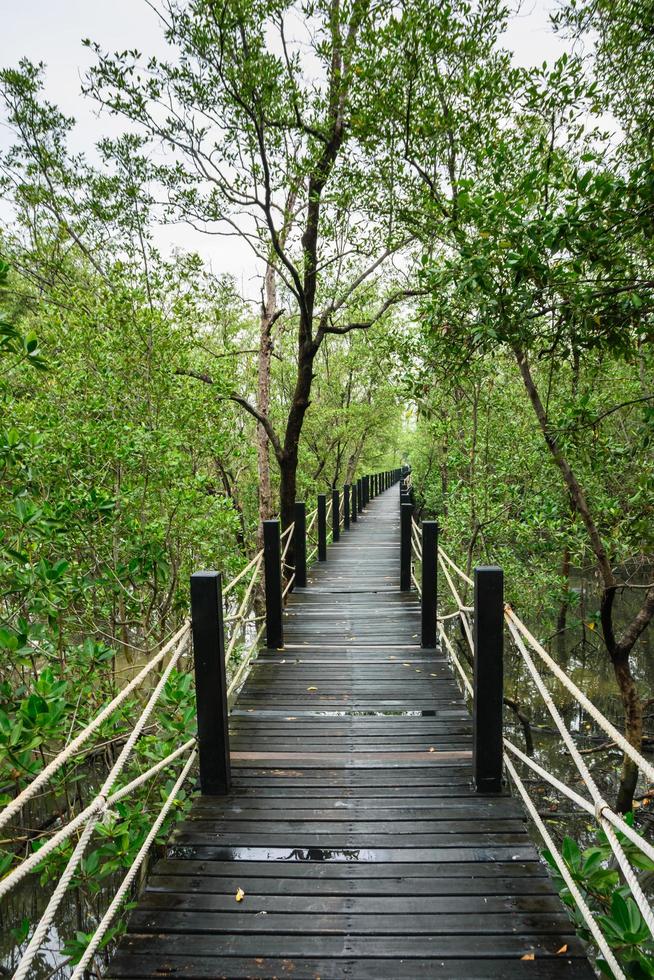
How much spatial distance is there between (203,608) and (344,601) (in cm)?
555

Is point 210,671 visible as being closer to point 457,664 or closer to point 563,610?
point 457,664

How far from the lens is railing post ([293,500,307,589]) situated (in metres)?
8.64

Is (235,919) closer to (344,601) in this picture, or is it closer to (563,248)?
(563,248)

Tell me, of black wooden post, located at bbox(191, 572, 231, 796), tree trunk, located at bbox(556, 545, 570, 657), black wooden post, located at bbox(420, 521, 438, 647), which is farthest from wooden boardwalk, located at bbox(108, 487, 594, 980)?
tree trunk, located at bbox(556, 545, 570, 657)

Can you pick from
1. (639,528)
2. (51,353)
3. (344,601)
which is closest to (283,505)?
(344,601)

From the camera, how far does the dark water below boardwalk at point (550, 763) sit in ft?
24.6

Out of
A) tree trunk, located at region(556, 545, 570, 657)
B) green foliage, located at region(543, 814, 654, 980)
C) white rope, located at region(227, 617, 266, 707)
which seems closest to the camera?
green foliage, located at region(543, 814, 654, 980)

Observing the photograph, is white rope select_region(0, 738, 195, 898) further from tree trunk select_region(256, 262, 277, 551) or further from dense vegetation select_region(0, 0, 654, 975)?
tree trunk select_region(256, 262, 277, 551)

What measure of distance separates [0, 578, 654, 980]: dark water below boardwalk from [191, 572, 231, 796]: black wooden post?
28.8 inches

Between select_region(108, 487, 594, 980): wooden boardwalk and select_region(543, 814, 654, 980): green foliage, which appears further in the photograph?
select_region(108, 487, 594, 980): wooden boardwalk

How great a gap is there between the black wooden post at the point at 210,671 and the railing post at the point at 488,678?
59.5 inches

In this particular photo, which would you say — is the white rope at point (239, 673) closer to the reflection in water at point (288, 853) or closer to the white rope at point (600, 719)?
the reflection in water at point (288, 853)

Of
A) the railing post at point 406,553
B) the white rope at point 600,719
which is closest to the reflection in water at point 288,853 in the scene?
the white rope at point 600,719

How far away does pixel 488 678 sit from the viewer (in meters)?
3.20
